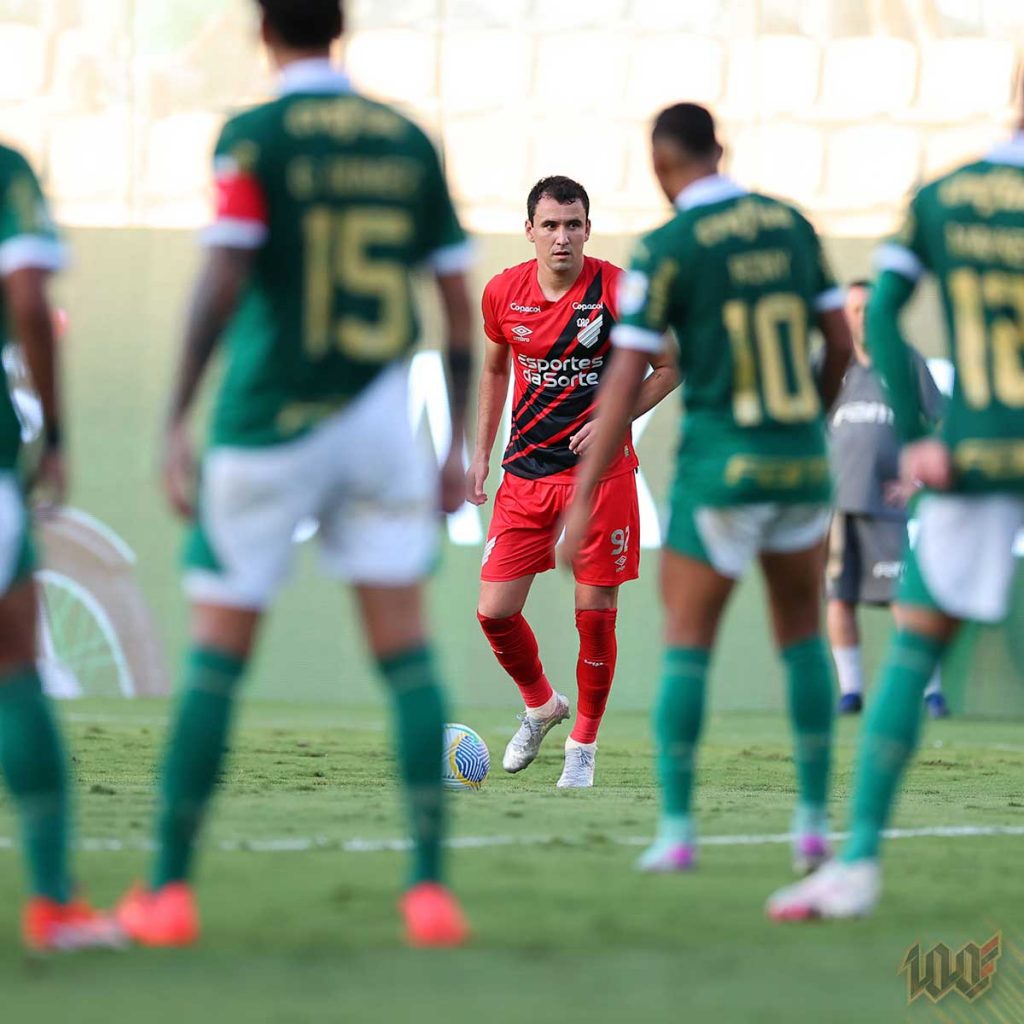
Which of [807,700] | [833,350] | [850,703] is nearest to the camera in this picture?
[807,700]

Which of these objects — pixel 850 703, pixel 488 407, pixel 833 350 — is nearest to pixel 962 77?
pixel 850 703

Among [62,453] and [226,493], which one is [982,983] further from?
[62,453]

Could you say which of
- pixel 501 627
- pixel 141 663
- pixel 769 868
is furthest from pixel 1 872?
pixel 141 663

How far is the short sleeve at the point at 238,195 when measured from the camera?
151 inches

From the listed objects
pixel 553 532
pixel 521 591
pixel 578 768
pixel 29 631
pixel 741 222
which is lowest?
pixel 578 768

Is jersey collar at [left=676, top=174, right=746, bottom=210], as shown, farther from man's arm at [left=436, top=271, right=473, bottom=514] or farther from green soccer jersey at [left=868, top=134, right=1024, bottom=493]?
man's arm at [left=436, top=271, right=473, bottom=514]

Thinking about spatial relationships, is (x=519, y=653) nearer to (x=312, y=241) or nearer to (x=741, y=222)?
(x=741, y=222)

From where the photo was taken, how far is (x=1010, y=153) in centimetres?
436

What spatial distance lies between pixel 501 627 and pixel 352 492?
13.5ft

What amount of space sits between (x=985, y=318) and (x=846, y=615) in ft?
25.5

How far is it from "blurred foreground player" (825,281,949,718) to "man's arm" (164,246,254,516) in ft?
27.1

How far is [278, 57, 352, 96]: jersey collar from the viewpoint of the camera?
13.1ft

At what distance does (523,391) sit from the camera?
8227 mm

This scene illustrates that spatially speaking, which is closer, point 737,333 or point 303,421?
point 303,421
